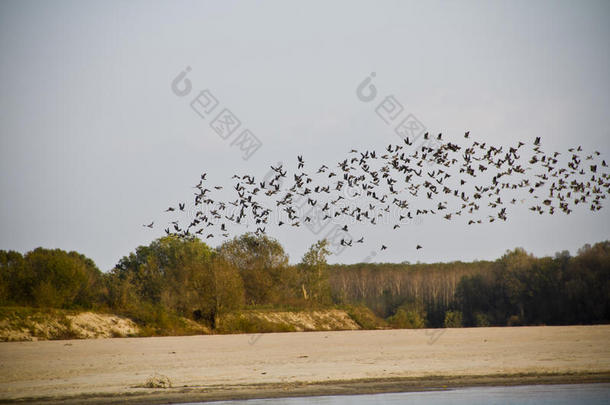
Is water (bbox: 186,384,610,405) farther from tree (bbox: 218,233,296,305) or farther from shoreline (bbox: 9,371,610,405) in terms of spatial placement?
tree (bbox: 218,233,296,305)

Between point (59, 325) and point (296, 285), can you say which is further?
point (296, 285)

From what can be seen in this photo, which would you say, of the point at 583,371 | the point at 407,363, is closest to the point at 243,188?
the point at 407,363

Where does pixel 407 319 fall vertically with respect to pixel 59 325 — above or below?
below

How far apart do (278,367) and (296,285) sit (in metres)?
42.8

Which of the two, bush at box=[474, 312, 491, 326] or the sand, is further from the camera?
bush at box=[474, 312, 491, 326]

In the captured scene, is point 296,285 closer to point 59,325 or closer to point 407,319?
point 407,319

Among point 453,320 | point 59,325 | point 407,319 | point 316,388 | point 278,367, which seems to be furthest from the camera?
point 453,320

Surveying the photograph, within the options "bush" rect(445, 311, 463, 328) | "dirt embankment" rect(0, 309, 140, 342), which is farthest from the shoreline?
"bush" rect(445, 311, 463, 328)

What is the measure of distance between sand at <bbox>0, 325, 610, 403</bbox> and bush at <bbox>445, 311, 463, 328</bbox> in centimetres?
4054

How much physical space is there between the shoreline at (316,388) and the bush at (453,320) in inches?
2134

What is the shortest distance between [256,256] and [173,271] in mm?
9743

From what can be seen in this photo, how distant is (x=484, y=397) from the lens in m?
19.9

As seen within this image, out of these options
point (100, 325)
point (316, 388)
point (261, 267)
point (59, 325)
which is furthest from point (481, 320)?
point (316, 388)

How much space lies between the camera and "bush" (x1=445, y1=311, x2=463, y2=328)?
7662 cm
